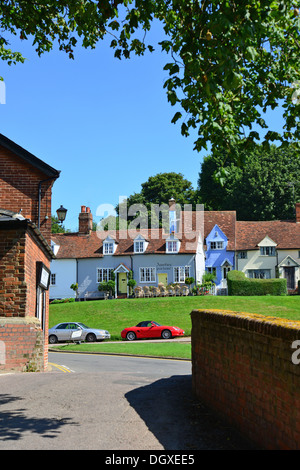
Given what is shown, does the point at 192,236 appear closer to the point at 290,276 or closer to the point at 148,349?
the point at 290,276

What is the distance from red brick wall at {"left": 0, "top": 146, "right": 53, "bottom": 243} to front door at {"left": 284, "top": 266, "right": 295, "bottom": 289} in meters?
38.1

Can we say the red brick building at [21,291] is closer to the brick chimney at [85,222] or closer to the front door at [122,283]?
the front door at [122,283]

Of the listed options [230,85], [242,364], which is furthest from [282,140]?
[242,364]

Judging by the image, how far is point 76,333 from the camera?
29297 mm

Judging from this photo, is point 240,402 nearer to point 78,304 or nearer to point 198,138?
point 198,138

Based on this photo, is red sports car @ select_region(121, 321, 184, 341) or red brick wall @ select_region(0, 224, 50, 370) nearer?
red brick wall @ select_region(0, 224, 50, 370)

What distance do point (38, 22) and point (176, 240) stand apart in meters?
39.0

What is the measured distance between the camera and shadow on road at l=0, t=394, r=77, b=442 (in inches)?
246

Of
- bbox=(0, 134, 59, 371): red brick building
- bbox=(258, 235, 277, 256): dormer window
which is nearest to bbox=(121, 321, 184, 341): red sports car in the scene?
bbox=(0, 134, 59, 371): red brick building

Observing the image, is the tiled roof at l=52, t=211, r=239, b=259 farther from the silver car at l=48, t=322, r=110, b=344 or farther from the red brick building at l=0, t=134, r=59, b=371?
the red brick building at l=0, t=134, r=59, b=371

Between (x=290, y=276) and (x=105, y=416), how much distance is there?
4545 centimetres

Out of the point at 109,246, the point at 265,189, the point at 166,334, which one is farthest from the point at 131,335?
the point at 265,189

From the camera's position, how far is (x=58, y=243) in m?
53.0

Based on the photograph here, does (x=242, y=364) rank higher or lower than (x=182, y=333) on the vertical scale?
higher
